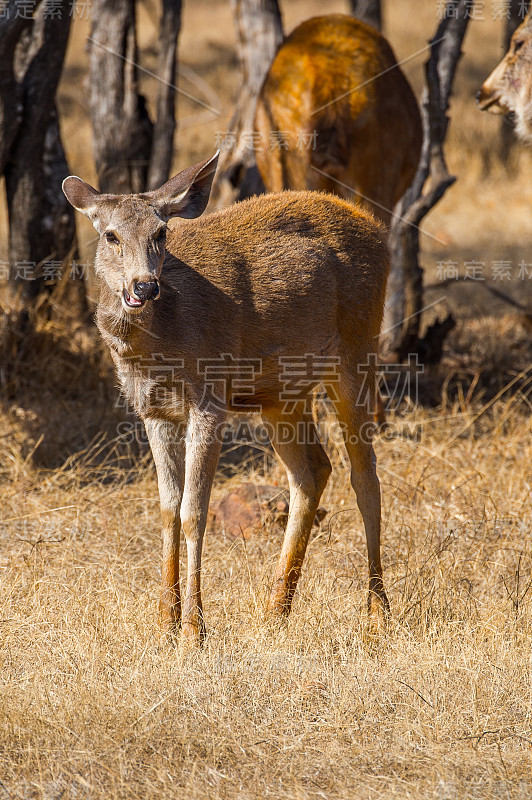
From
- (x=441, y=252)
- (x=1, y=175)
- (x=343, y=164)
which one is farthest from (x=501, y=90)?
(x=441, y=252)

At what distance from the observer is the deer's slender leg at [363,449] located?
508cm

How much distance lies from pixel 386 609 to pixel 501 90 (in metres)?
3.57

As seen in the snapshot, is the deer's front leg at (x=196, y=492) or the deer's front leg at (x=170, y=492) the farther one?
the deer's front leg at (x=170, y=492)

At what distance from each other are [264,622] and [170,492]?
765 millimetres

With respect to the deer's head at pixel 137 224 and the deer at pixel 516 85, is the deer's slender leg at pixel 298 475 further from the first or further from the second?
the deer at pixel 516 85

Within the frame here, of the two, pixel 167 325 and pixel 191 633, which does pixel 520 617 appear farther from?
pixel 167 325

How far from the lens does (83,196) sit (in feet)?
14.6

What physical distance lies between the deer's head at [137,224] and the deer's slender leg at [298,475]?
4.05ft

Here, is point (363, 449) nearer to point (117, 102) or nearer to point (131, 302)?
point (131, 302)

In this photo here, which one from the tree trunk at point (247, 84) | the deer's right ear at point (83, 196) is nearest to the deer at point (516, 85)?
the tree trunk at point (247, 84)

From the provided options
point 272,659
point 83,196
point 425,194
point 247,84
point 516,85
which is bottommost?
point 272,659

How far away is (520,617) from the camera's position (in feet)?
15.6

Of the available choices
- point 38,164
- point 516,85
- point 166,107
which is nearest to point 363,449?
point 516,85

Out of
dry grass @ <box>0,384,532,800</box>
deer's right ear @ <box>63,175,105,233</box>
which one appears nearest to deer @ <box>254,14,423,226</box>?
dry grass @ <box>0,384,532,800</box>
